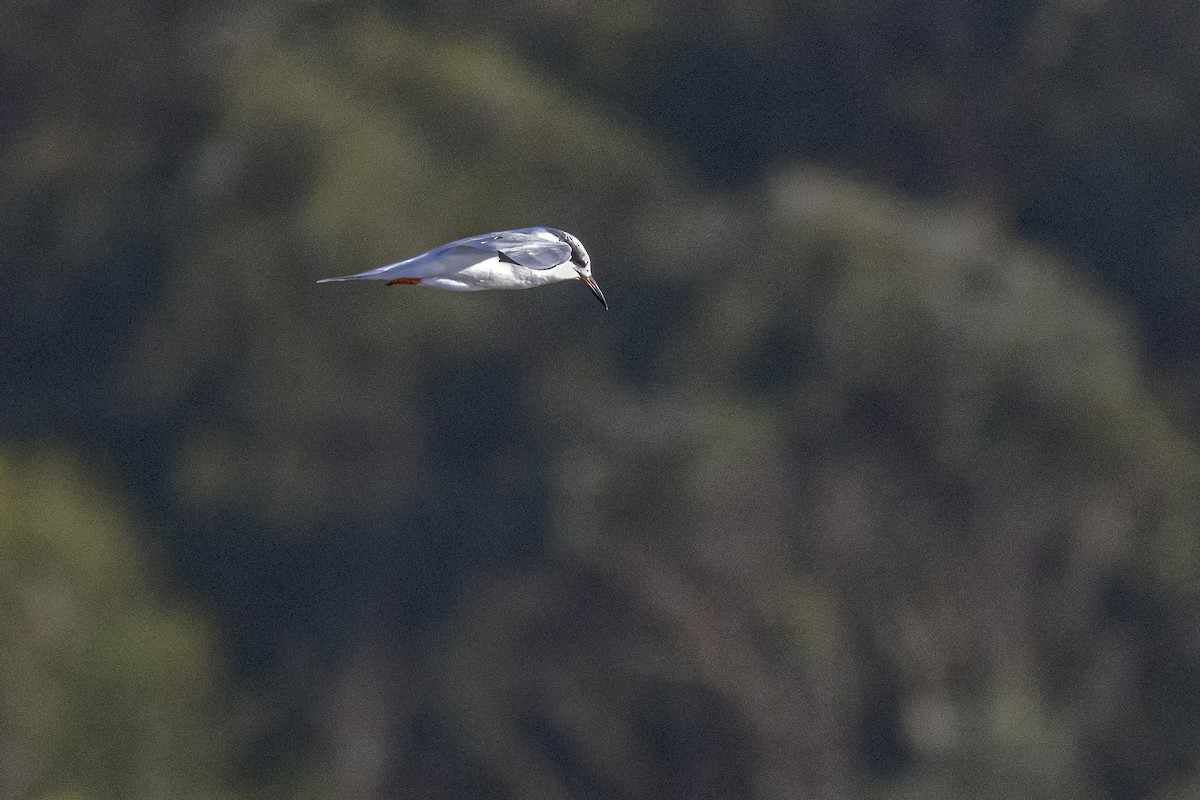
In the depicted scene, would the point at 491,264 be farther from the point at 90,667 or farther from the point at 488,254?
the point at 90,667

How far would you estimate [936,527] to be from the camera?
22.8 m

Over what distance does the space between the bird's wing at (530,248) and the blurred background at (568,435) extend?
454 inches

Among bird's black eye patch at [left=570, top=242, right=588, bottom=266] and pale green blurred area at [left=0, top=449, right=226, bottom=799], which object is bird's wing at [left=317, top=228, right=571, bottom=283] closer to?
bird's black eye patch at [left=570, top=242, right=588, bottom=266]

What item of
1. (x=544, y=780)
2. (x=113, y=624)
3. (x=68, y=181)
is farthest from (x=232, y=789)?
(x=68, y=181)

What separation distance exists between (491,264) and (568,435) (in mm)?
12388

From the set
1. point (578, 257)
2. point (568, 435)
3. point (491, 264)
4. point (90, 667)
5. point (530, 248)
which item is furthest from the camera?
point (568, 435)

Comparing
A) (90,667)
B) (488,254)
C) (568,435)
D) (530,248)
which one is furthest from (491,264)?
(90,667)

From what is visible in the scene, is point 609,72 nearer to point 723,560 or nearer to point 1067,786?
point 723,560

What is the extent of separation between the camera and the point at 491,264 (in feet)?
32.0

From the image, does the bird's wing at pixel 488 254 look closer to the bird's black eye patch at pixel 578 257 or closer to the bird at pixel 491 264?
the bird at pixel 491 264

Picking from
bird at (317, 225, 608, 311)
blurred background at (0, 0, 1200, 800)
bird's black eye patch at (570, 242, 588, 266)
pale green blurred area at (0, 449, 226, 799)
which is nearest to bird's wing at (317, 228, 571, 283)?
bird at (317, 225, 608, 311)

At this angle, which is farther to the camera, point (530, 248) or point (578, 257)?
point (578, 257)

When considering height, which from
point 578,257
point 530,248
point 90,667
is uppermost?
point 530,248

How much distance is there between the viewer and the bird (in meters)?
9.59
